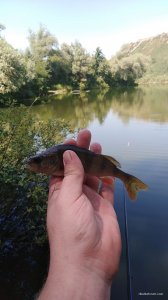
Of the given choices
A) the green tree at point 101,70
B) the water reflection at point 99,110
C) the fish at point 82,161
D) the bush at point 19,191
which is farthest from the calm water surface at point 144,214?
the green tree at point 101,70

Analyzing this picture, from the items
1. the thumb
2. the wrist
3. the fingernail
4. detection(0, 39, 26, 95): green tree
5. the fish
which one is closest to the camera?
the wrist

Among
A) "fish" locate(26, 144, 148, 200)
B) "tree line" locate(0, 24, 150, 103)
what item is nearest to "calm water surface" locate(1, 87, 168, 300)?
"fish" locate(26, 144, 148, 200)

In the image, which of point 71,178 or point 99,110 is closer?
point 71,178

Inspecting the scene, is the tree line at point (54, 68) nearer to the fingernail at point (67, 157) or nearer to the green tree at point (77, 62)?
the green tree at point (77, 62)

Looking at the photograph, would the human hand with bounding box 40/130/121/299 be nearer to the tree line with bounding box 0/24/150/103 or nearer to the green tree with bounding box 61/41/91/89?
the tree line with bounding box 0/24/150/103

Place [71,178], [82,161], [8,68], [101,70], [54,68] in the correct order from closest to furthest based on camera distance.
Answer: [71,178]
[82,161]
[8,68]
[54,68]
[101,70]

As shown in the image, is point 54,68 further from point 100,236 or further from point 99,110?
point 100,236

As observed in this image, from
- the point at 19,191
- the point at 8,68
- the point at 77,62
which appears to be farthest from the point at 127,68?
the point at 19,191
